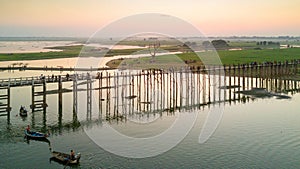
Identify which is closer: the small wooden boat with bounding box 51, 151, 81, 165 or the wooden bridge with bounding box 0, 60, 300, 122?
the small wooden boat with bounding box 51, 151, 81, 165

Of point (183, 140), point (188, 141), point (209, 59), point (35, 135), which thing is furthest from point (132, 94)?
point (209, 59)

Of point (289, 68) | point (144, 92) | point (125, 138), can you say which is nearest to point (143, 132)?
point (125, 138)

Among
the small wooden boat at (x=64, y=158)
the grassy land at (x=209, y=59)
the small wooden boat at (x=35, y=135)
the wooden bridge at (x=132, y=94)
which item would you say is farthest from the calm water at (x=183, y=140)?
the grassy land at (x=209, y=59)

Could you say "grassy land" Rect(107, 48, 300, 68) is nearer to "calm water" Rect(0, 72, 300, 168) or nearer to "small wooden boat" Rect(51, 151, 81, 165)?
"calm water" Rect(0, 72, 300, 168)

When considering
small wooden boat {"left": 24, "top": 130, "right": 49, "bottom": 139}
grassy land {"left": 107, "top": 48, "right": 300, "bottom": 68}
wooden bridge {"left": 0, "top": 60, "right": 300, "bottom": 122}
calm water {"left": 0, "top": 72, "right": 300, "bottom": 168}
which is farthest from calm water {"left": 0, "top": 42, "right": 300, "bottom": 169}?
grassy land {"left": 107, "top": 48, "right": 300, "bottom": 68}

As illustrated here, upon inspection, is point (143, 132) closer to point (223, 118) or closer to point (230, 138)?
point (230, 138)

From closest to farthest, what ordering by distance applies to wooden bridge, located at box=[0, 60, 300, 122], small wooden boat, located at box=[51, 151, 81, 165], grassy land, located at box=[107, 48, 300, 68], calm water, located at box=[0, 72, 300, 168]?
small wooden boat, located at box=[51, 151, 81, 165], calm water, located at box=[0, 72, 300, 168], wooden bridge, located at box=[0, 60, 300, 122], grassy land, located at box=[107, 48, 300, 68]

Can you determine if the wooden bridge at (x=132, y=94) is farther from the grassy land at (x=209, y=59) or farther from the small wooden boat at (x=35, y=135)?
the grassy land at (x=209, y=59)
